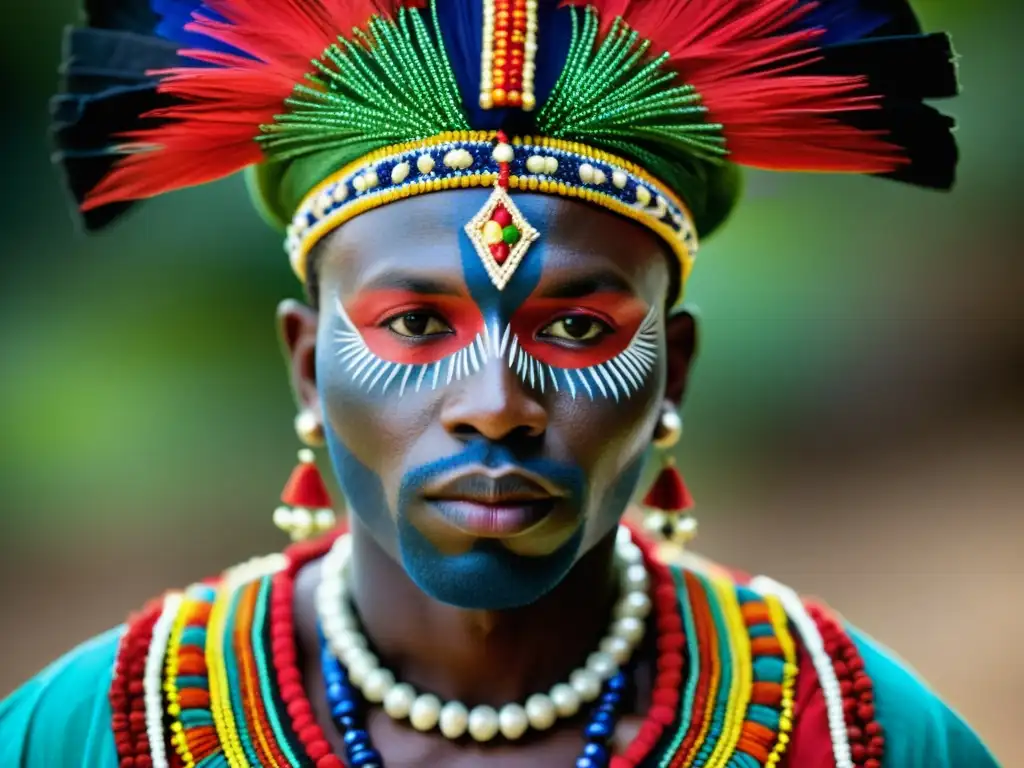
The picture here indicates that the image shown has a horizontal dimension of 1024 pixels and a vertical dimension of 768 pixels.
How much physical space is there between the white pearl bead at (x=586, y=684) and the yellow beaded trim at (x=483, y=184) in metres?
0.86

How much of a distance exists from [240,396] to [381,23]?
4674 mm

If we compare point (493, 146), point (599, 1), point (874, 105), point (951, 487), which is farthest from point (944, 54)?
point (951, 487)

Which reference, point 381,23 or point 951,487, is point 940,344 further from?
point 381,23

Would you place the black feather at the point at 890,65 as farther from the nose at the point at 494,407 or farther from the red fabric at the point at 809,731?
the red fabric at the point at 809,731

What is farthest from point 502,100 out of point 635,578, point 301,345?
point 635,578

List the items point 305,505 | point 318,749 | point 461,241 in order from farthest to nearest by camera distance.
Result: point 305,505 < point 318,749 < point 461,241

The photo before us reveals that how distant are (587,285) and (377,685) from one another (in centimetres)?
87

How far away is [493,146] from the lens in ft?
6.85

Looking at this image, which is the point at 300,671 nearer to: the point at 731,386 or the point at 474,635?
the point at 474,635

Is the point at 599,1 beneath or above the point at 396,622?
above

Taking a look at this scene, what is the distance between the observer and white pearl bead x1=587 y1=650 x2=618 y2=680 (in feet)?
7.61

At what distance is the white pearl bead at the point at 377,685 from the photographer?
227 centimetres

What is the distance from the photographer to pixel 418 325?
82.9 inches

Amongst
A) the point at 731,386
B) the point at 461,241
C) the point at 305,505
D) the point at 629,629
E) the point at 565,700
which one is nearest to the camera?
the point at 461,241
